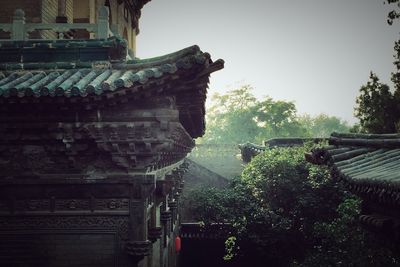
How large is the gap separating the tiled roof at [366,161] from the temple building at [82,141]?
2689mm

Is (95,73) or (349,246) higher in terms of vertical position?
(95,73)

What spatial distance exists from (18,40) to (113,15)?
7.24 meters

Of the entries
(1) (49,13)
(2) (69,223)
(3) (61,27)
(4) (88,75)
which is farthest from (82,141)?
(1) (49,13)

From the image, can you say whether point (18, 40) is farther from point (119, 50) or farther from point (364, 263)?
point (364, 263)

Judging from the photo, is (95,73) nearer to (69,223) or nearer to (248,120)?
(69,223)

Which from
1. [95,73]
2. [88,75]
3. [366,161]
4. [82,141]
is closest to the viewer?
[82,141]

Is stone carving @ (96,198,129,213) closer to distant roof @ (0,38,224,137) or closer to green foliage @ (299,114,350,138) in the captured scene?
distant roof @ (0,38,224,137)

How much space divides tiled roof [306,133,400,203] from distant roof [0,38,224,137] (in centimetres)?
263

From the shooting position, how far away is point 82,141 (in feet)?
20.1

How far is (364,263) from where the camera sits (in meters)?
8.99

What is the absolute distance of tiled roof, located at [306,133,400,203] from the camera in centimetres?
495

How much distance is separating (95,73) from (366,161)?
500 centimetres

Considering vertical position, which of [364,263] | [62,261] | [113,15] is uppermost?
[113,15]

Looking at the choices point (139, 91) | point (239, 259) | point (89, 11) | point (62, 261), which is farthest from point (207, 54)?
point (239, 259)
